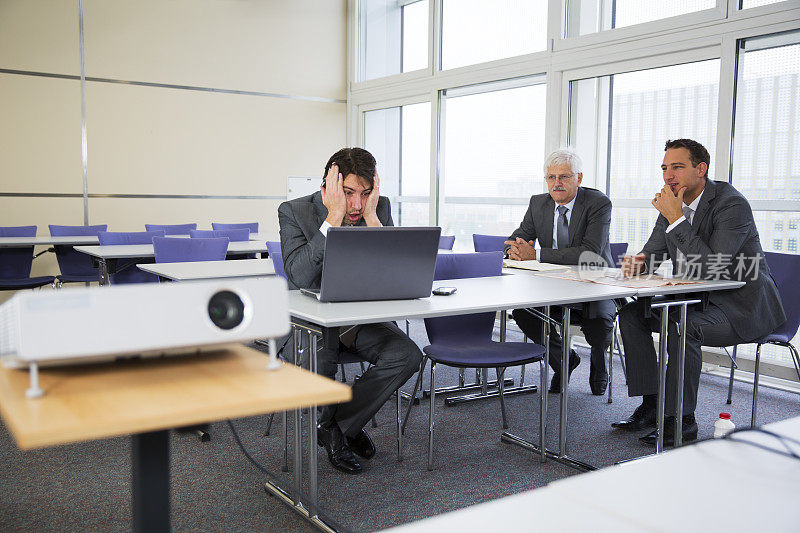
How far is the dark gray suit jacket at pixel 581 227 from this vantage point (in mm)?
4066

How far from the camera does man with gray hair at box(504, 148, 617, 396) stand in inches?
159

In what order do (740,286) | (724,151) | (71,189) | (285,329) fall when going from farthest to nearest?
1. (71,189)
2. (724,151)
3. (740,286)
4. (285,329)

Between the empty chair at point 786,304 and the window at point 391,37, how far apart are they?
475 cm

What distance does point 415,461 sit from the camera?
3057 mm

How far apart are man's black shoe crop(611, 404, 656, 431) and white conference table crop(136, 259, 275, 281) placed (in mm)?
1972

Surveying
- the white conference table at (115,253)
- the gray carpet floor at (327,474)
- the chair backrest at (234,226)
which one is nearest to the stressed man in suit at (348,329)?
the gray carpet floor at (327,474)

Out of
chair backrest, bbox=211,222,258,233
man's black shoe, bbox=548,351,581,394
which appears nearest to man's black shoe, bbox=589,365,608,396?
man's black shoe, bbox=548,351,581,394

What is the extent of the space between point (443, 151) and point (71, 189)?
155 inches

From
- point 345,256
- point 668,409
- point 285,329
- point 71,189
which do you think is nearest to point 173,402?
point 285,329

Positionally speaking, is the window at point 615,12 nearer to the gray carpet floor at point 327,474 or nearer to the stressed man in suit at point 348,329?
the gray carpet floor at point 327,474

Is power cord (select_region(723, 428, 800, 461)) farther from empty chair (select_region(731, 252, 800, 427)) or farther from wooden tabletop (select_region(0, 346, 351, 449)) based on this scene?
empty chair (select_region(731, 252, 800, 427))

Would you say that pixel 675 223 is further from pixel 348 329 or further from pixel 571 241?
pixel 348 329

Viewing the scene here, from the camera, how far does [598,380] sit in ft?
13.4

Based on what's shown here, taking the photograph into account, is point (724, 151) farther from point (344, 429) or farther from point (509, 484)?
point (344, 429)
